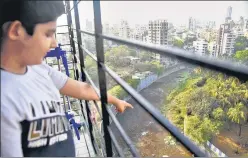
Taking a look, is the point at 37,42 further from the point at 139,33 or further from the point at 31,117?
the point at 139,33

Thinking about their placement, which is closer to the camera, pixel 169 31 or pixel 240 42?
pixel 169 31

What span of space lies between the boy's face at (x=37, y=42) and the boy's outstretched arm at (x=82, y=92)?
0.21 m

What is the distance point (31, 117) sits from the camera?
547 millimetres

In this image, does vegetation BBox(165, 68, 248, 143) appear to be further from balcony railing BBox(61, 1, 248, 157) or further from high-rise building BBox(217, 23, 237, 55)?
balcony railing BBox(61, 1, 248, 157)

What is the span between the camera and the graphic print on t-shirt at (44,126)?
55 cm

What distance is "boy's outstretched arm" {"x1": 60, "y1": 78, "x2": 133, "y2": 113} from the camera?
0.79 meters

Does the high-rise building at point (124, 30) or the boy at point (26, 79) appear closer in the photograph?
the boy at point (26, 79)

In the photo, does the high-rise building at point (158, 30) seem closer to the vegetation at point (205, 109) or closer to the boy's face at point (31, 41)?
the boy's face at point (31, 41)

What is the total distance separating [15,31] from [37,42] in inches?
2.0

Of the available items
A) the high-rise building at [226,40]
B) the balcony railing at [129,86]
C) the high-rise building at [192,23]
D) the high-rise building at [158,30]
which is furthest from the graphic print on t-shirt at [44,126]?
the high-rise building at [226,40]

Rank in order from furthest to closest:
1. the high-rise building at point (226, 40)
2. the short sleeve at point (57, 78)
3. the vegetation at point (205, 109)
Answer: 1. the vegetation at point (205, 109)
2. the high-rise building at point (226, 40)
3. the short sleeve at point (57, 78)

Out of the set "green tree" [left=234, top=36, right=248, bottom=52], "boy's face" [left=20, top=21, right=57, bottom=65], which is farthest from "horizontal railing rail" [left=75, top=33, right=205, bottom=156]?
"green tree" [left=234, top=36, right=248, bottom=52]

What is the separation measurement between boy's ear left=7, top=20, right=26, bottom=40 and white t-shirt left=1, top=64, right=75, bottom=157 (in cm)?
→ 8

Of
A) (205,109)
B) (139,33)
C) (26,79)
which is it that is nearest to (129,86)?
(139,33)
